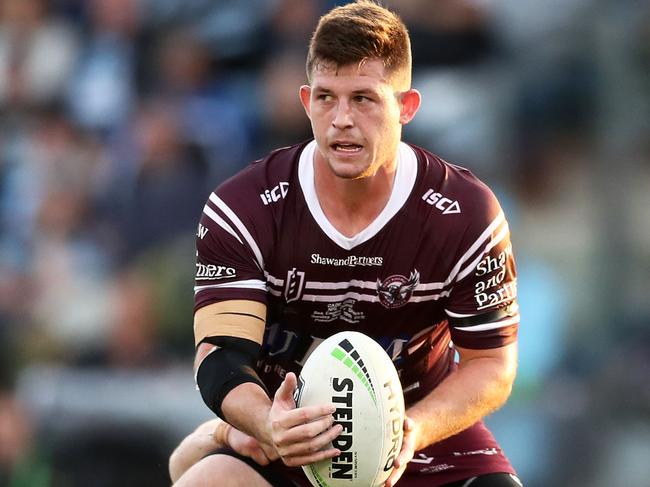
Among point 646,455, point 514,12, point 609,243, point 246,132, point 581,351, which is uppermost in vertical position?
point 514,12

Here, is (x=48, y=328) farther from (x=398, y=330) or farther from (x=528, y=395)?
(x=398, y=330)

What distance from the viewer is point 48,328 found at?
10.7 m

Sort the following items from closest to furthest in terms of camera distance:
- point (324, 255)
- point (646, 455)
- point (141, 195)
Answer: point (324, 255) → point (646, 455) → point (141, 195)

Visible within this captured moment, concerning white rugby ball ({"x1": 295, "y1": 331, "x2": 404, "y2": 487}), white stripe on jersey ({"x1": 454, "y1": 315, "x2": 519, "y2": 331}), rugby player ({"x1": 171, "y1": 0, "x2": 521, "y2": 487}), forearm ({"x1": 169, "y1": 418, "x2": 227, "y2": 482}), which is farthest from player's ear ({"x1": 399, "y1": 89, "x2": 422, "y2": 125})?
forearm ({"x1": 169, "y1": 418, "x2": 227, "y2": 482})

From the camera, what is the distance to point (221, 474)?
5.39m

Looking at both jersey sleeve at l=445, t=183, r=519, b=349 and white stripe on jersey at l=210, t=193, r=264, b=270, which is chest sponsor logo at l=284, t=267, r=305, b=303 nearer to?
white stripe on jersey at l=210, t=193, r=264, b=270

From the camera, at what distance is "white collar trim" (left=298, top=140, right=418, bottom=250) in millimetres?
5520

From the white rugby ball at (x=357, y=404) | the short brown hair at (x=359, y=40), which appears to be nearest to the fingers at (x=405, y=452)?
the white rugby ball at (x=357, y=404)

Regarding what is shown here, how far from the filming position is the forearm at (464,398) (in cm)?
523

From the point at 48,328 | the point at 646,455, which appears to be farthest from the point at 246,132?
the point at 646,455

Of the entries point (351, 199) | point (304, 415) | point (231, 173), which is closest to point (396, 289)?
point (351, 199)

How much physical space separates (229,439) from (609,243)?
172 inches

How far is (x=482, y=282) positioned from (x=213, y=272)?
110 cm

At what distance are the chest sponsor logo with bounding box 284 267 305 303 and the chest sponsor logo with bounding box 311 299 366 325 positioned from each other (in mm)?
118
